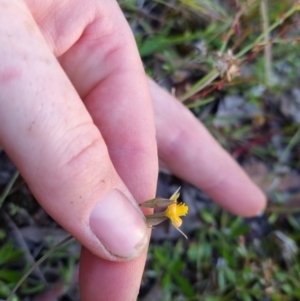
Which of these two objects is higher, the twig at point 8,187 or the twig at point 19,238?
the twig at point 8,187

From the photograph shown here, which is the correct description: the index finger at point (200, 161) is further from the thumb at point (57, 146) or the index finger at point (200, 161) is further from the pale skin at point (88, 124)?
the thumb at point (57, 146)

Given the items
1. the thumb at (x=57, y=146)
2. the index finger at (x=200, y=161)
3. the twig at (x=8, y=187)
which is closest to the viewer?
the thumb at (x=57, y=146)

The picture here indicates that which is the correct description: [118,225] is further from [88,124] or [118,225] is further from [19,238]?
[19,238]

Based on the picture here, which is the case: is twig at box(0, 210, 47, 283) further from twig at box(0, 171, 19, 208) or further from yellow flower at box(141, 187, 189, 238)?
yellow flower at box(141, 187, 189, 238)

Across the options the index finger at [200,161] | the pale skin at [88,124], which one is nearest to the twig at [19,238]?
the pale skin at [88,124]

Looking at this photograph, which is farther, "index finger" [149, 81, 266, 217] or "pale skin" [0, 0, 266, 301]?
"index finger" [149, 81, 266, 217]

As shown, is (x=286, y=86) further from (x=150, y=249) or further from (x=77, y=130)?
(x=77, y=130)

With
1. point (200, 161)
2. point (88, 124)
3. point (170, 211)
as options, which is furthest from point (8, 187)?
point (200, 161)

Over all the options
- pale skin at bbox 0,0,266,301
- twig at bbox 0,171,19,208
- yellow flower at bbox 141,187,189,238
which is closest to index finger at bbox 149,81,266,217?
pale skin at bbox 0,0,266,301
